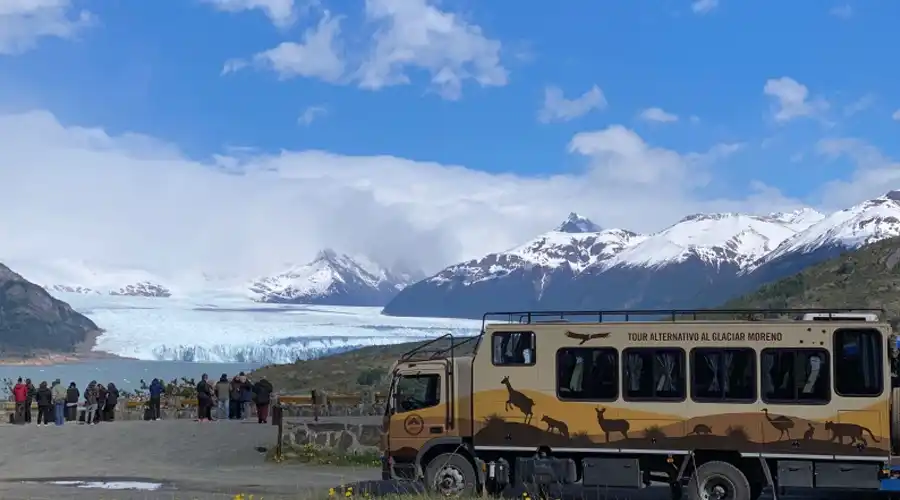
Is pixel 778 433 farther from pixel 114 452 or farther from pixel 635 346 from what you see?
pixel 114 452

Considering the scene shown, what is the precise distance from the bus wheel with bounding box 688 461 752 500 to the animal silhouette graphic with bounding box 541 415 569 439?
1.89 metres

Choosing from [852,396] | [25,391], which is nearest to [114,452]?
[25,391]

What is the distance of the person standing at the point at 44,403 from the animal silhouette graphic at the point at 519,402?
62.3 ft

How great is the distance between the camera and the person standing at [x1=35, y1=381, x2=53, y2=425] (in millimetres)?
31734

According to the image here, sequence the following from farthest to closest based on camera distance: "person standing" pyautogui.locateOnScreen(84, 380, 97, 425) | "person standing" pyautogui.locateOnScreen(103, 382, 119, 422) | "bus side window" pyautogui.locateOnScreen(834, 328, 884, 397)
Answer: "person standing" pyautogui.locateOnScreen(103, 382, 119, 422), "person standing" pyautogui.locateOnScreen(84, 380, 97, 425), "bus side window" pyautogui.locateOnScreen(834, 328, 884, 397)

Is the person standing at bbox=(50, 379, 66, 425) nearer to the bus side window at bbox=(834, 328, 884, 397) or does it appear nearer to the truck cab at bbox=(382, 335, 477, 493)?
the truck cab at bbox=(382, 335, 477, 493)

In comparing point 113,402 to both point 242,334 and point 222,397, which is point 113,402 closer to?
point 222,397

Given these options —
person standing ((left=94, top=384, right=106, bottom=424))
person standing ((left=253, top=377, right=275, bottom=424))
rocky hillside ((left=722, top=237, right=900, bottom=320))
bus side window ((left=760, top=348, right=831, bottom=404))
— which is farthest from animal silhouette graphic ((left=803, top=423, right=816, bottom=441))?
rocky hillside ((left=722, top=237, right=900, bottom=320))

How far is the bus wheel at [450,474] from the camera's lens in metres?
17.1

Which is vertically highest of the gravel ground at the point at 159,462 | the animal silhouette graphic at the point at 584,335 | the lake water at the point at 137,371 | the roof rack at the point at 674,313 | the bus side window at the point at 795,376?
the lake water at the point at 137,371

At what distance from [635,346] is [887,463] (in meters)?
3.68

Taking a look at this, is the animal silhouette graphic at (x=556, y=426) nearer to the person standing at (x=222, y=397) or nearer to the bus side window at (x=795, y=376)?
the bus side window at (x=795, y=376)

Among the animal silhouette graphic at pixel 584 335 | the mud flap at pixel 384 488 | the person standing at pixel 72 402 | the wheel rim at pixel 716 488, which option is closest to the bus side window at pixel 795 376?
the wheel rim at pixel 716 488

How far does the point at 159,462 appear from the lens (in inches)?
956
